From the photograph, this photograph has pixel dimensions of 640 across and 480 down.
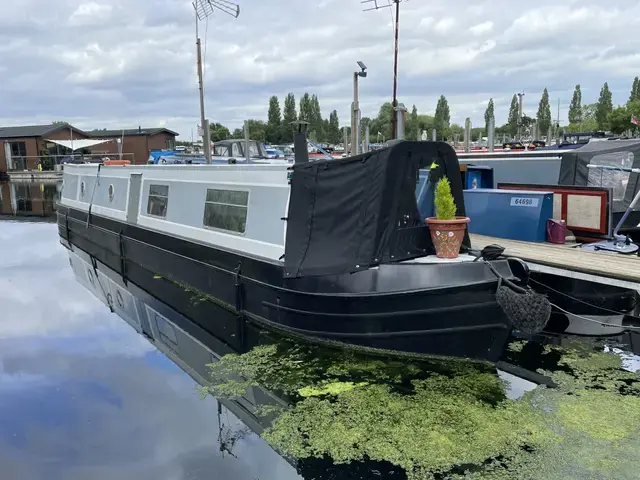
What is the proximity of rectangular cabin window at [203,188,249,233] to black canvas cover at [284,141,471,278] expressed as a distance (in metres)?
1.48

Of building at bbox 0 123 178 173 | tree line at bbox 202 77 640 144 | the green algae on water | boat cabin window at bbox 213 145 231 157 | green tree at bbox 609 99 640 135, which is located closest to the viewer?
the green algae on water

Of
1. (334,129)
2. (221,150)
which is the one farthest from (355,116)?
(334,129)

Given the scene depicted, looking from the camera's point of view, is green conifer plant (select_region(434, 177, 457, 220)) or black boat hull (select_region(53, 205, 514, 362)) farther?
green conifer plant (select_region(434, 177, 457, 220))

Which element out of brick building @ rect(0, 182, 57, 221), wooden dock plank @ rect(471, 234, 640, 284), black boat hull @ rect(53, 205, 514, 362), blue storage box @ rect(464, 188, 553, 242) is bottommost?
brick building @ rect(0, 182, 57, 221)

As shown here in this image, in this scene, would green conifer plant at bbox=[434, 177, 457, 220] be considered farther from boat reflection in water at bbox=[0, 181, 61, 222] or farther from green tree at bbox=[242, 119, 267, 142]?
green tree at bbox=[242, 119, 267, 142]

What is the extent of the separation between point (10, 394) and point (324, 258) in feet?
12.3

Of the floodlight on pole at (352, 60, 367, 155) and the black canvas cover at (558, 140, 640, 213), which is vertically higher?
the floodlight on pole at (352, 60, 367, 155)

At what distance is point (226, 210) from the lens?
783cm

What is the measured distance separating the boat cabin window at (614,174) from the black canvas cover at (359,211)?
13.6 ft

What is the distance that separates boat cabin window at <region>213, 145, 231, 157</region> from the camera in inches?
749

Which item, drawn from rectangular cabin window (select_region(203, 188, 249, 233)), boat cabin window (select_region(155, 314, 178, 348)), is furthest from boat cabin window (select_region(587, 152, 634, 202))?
boat cabin window (select_region(155, 314, 178, 348))

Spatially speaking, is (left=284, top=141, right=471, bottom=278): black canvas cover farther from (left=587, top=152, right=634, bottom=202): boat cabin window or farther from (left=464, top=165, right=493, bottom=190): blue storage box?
(left=587, top=152, right=634, bottom=202): boat cabin window

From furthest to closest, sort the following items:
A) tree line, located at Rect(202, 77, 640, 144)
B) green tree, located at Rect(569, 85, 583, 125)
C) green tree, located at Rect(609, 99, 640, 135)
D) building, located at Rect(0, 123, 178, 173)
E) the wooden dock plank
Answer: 1. green tree, located at Rect(569, 85, 583, 125)
2. tree line, located at Rect(202, 77, 640, 144)
3. building, located at Rect(0, 123, 178, 173)
4. green tree, located at Rect(609, 99, 640, 135)
5. the wooden dock plank

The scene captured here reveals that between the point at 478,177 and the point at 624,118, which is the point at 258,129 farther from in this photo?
the point at 478,177
